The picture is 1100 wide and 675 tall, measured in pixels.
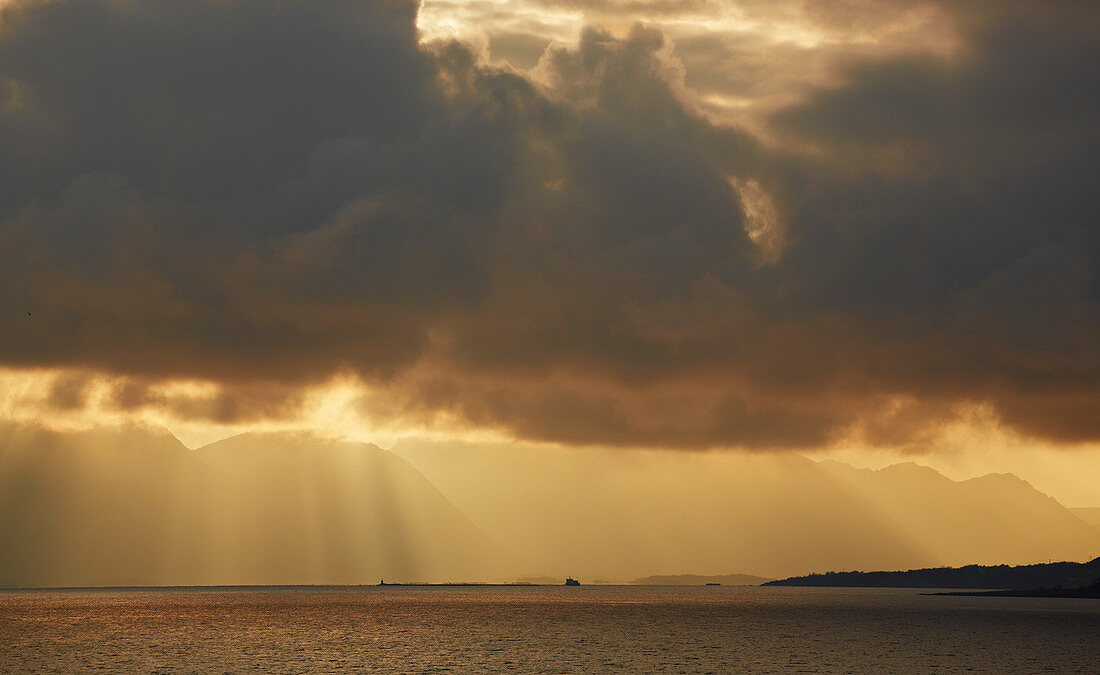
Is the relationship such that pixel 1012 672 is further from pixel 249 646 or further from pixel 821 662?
pixel 249 646

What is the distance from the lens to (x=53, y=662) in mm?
160500

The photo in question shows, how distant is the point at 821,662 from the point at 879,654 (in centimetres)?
2272

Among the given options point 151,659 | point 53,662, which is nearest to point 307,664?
point 151,659

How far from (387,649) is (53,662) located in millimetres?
51608

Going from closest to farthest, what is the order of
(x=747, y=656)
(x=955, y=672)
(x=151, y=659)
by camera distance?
(x=955, y=672) → (x=151, y=659) → (x=747, y=656)

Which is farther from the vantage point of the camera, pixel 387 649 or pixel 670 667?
pixel 387 649

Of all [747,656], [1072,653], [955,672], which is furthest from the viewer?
[1072,653]

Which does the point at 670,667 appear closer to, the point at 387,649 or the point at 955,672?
the point at 955,672

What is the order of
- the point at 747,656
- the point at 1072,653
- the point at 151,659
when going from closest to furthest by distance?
1. the point at 151,659
2. the point at 747,656
3. the point at 1072,653

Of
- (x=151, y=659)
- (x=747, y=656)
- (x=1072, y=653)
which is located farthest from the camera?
(x=1072, y=653)

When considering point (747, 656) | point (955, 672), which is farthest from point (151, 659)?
point (955, 672)

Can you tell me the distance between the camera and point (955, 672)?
505 feet

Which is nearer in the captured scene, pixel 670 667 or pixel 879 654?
pixel 670 667

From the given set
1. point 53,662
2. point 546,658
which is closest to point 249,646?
point 53,662
